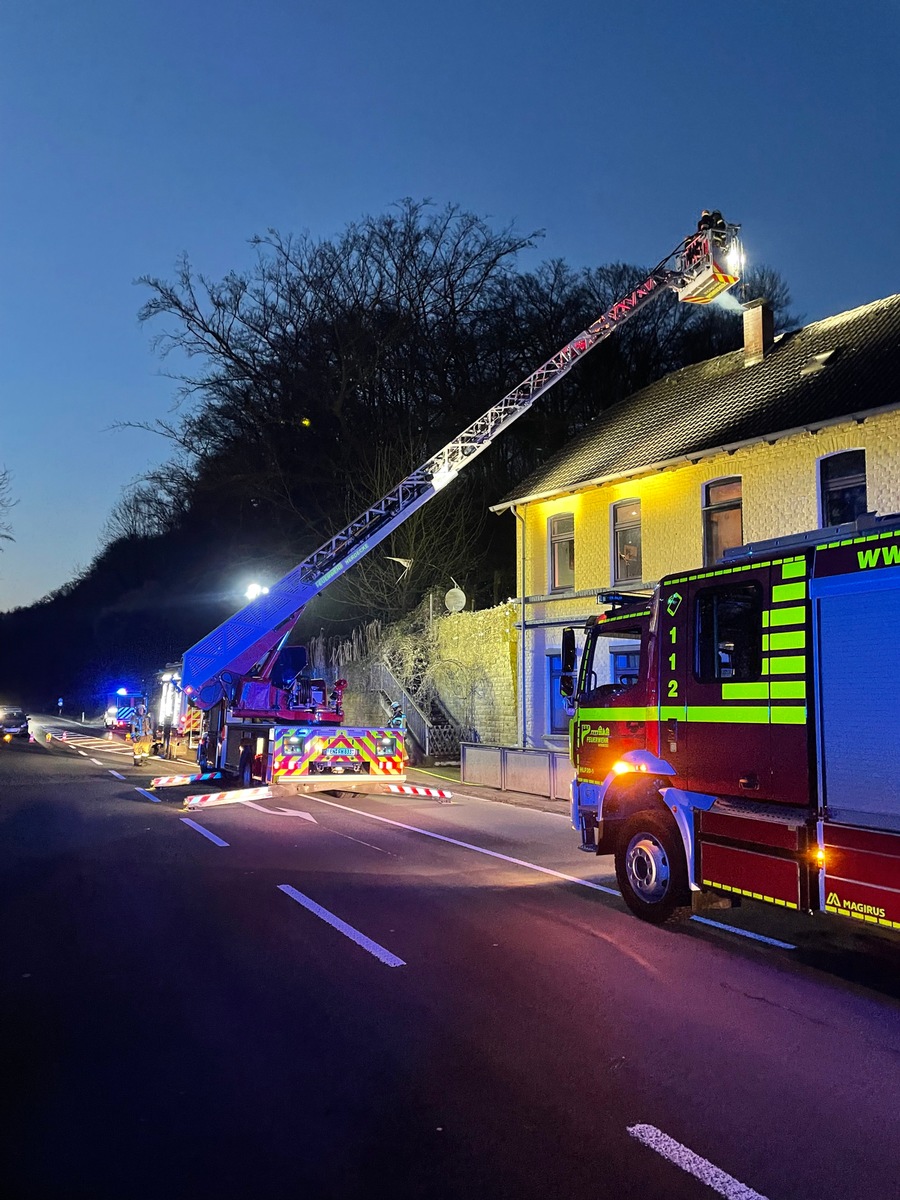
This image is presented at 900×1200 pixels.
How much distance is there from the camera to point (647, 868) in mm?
7469

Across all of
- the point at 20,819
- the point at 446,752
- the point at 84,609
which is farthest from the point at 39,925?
the point at 84,609

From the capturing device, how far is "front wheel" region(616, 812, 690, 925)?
7160 millimetres

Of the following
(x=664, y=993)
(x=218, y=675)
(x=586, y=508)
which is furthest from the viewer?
(x=586, y=508)

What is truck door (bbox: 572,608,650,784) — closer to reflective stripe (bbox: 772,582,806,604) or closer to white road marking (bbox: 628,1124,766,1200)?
reflective stripe (bbox: 772,582,806,604)

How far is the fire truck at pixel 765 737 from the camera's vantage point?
5.70m

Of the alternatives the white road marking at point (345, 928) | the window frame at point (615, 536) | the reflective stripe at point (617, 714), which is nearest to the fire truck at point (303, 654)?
the window frame at point (615, 536)

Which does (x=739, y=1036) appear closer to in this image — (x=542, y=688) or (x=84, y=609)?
(x=542, y=688)

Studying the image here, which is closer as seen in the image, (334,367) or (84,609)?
(334,367)

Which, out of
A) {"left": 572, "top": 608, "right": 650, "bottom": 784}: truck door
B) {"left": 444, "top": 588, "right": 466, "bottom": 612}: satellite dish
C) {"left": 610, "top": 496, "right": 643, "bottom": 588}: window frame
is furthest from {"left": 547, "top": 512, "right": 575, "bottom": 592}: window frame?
{"left": 572, "top": 608, "right": 650, "bottom": 784}: truck door

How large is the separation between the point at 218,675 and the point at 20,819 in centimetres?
455

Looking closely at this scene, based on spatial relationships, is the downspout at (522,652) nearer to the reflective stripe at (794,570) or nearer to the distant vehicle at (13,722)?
the reflective stripe at (794,570)

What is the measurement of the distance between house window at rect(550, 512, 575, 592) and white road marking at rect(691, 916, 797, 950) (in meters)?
14.3

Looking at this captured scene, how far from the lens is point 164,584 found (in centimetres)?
7231

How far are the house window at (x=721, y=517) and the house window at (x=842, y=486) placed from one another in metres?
1.76
